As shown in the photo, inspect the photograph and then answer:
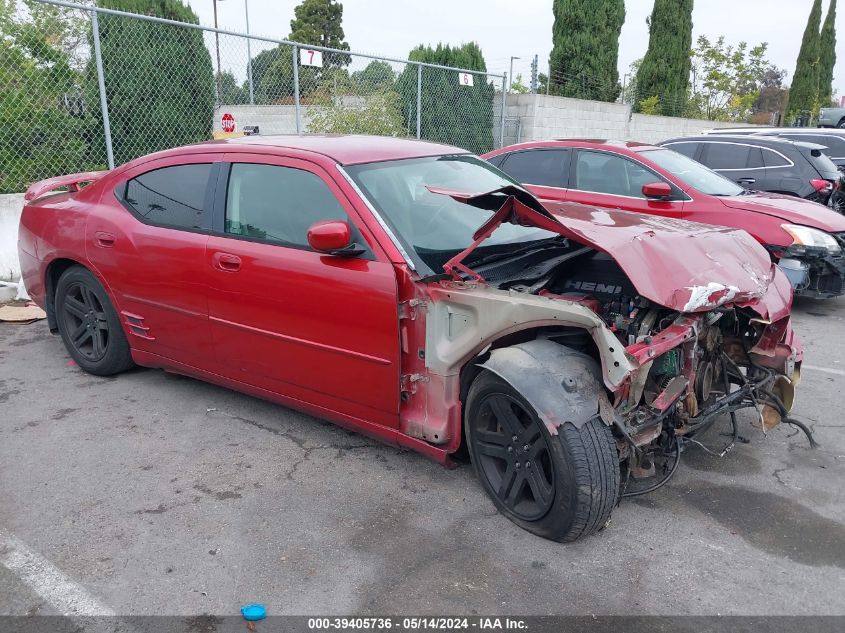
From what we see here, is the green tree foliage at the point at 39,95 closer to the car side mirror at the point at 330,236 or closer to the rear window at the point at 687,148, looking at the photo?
the car side mirror at the point at 330,236

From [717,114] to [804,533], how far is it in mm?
26896

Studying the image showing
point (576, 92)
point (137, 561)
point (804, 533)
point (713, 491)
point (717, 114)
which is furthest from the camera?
point (717, 114)

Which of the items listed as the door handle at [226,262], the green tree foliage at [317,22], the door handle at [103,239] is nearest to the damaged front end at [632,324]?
the door handle at [226,262]

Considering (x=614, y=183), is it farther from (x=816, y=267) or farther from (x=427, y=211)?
(x=427, y=211)

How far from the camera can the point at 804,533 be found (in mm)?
3119

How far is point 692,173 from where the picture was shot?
7.32 metres

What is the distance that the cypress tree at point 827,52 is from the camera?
105 ft

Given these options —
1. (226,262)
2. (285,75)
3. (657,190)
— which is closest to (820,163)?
(657,190)

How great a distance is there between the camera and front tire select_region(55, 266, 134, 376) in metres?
4.70

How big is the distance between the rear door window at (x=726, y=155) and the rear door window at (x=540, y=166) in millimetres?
3338

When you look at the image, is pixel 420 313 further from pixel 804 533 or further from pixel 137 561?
pixel 804 533

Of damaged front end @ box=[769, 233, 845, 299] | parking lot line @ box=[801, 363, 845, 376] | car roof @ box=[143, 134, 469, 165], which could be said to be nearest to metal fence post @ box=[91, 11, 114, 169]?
car roof @ box=[143, 134, 469, 165]

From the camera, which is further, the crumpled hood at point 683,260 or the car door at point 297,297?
the car door at point 297,297

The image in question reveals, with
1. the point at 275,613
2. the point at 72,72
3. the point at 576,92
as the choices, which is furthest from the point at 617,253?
the point at 576,92
